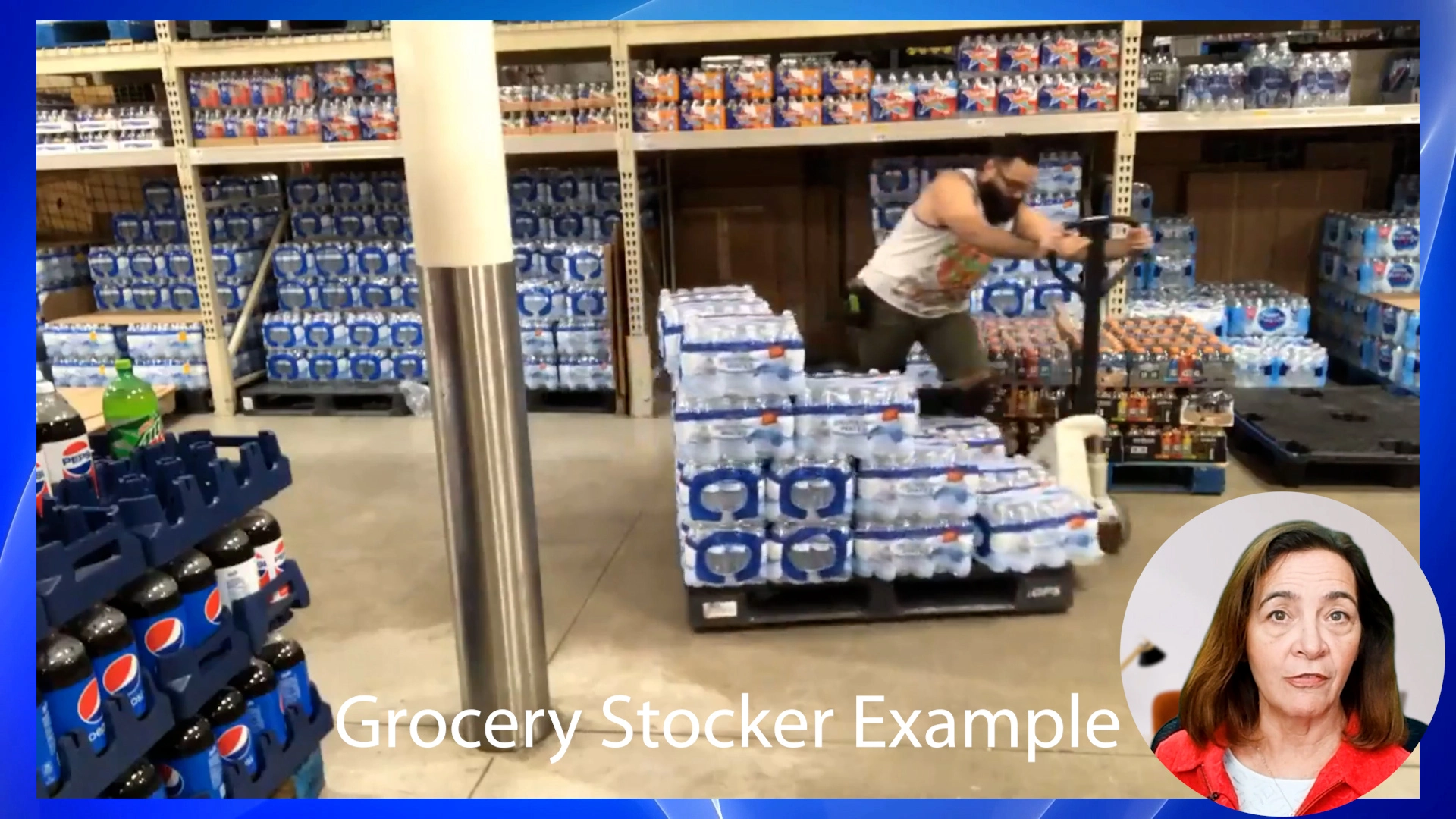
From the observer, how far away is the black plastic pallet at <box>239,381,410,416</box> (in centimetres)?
484

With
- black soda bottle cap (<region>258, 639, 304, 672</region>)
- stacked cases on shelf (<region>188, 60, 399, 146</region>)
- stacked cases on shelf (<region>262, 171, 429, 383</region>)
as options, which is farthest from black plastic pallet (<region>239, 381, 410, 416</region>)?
black soda bottle cap (<region>258, 639, 304, 672</region>)

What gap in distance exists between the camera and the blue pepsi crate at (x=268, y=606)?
1851mm

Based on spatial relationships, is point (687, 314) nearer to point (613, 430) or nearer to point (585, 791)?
point (585, 791)

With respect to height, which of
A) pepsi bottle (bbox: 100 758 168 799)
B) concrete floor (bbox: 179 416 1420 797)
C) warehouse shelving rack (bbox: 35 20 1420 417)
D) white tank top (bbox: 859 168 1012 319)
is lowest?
concrete floor (bbox: 179 416 1420 797)

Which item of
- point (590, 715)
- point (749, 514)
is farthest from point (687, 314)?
point (590, 715)

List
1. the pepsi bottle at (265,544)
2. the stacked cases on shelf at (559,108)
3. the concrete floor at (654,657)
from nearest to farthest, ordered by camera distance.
Answer: the pepsi bottle at (265,544) < the concrete floor at (654,657) < the stacked cases on shelf at (559,108)

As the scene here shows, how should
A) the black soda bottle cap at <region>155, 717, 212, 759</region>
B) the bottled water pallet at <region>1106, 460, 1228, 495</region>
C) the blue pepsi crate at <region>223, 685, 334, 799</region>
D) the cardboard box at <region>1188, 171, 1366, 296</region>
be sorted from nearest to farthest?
the black soda bottle cap at <region>155, 717, 212, 759</region>
the blue pepsi crate at <region>223, 685, 334, 799</region>
the bottled water pallet at <region>1106, 460, 1228, 495</region>
the cardboard box at <region>1188, 171, 1366, 296</region>

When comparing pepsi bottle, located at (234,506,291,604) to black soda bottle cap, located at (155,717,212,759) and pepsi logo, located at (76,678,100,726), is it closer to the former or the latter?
black soda bottle cap, located at (155,717,212,759)

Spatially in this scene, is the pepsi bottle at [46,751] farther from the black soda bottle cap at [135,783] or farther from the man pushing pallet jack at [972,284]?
the man pushing pallet jack at [972,284]

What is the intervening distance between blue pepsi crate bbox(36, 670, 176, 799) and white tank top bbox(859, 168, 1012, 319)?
249 centimetres

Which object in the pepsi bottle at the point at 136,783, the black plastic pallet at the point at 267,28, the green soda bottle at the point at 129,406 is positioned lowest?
the pepsi bottle at the point at 136,783

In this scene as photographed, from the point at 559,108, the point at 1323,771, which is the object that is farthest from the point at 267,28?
the point at 1323,771

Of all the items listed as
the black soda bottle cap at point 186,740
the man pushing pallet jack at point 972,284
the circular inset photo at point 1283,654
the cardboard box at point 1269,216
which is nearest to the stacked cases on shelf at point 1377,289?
the cardboard box at point 1269,216

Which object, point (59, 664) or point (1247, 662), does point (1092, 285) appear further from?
point (59, 664)
